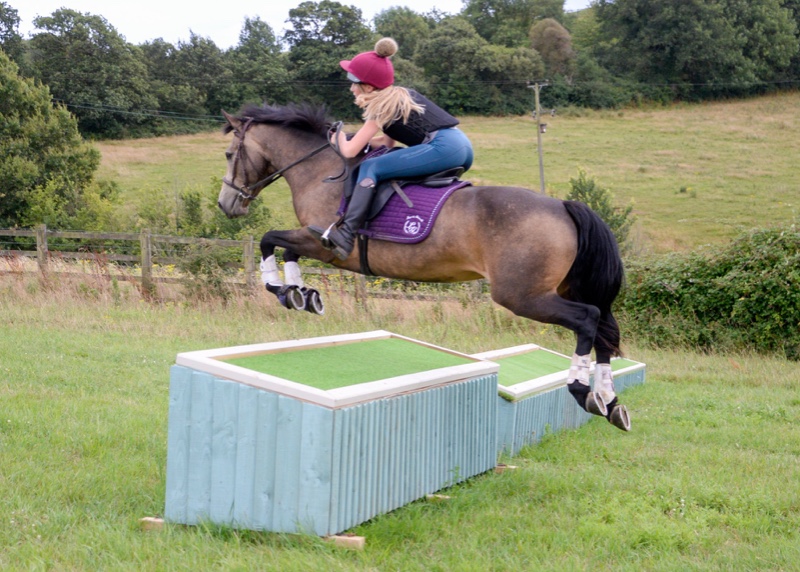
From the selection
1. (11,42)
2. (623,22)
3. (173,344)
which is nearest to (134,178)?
(11,42)

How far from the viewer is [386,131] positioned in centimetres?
508

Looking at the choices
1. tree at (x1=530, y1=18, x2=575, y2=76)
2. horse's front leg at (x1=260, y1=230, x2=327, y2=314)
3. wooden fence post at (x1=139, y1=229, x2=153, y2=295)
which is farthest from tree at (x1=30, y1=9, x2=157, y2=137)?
horse's front leg at (x1=260, y1=230, x2=327, y2=314)

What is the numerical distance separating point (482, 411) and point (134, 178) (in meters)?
32.8

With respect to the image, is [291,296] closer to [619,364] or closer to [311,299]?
[311,299]

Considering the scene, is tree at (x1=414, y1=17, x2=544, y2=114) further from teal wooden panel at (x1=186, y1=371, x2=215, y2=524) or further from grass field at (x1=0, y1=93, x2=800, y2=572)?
teal wooden panel at (x1=186, y1=371, x2=215, y2=524)

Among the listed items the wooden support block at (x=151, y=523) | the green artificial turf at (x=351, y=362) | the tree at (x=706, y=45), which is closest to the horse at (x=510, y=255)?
the green artificial turf at (x=351, y=362)

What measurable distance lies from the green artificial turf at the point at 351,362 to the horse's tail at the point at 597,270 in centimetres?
107

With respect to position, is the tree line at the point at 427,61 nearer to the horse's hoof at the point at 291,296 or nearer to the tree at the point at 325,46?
the tree at the point at 325,46

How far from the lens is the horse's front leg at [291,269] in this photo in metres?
5.05

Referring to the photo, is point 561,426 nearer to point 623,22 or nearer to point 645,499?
point 645,499

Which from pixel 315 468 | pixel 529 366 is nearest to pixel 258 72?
pixel 529 366

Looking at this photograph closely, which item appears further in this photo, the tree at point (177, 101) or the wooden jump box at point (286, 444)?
the tree at point (177, 101)

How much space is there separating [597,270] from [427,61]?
47.2m

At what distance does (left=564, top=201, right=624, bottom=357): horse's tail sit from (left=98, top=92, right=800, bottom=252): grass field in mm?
21551
